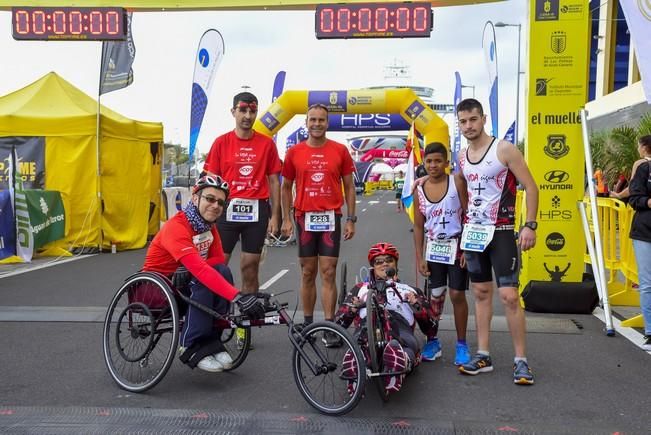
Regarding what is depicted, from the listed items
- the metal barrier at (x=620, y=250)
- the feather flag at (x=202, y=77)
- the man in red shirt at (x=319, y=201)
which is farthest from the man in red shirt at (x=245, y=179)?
the feather flag at (x=202, y=77)

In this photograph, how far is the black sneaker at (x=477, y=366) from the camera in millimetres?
4633

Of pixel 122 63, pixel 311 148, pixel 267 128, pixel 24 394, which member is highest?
pixel 122 63

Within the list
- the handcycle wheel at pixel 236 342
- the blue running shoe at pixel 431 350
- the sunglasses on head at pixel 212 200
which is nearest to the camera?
the sunglasses on head at pixel 212 200

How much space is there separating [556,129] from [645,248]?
1.95 metres

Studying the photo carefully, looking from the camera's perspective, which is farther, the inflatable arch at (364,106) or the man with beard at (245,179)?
the inflatable arch at (364,106)

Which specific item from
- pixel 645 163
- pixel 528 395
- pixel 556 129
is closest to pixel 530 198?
pixel 528 395

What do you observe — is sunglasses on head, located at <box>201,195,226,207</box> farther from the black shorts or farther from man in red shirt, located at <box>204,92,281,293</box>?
the black shorts

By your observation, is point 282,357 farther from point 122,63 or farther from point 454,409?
point 122,63

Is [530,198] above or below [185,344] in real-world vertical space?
above

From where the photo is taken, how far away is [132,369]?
4523mm

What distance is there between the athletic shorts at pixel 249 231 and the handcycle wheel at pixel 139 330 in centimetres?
114

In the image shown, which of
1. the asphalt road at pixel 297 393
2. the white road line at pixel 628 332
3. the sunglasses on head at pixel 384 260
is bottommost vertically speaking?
the asphalt road at pixel 297 393

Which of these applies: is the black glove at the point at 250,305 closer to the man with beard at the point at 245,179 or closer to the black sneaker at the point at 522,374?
the man with beard at the point at 245,179

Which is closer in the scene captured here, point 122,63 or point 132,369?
point 132,369
